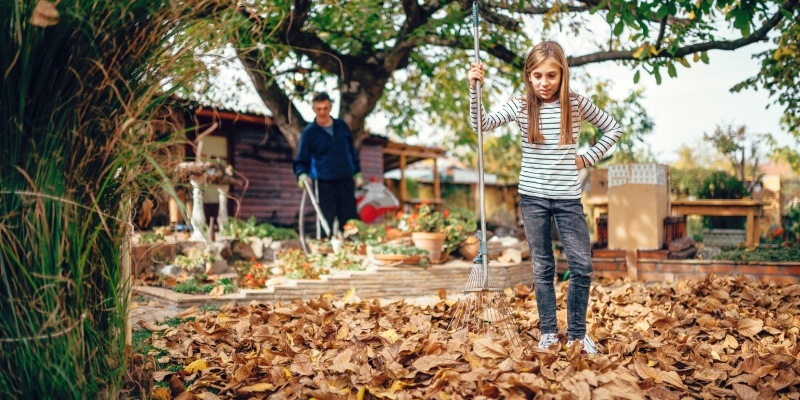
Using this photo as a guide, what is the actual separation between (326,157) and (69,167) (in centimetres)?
534

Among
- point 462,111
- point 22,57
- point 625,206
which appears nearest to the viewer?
point 22,57

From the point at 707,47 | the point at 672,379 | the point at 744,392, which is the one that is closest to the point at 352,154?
the point at 707,47

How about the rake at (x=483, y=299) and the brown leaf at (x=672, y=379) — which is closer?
the brown leaf at (x=672, y=379)

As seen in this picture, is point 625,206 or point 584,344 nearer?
point 584,344

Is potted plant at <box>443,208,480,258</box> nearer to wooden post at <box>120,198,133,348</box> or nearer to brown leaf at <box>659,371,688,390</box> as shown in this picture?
brown leaf at <box>659,371,688,390</box>

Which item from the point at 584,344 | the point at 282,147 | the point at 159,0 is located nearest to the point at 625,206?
the point at 584,344

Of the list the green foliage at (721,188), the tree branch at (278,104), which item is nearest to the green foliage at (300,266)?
the tree branch at (278,104)

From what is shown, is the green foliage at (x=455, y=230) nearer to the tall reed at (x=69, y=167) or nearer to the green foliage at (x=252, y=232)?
the green foliage at (x=252, y=232)

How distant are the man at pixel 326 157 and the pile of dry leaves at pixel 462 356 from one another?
3010mm

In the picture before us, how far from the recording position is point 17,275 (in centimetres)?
178

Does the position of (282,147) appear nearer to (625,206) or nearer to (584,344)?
(625,206)

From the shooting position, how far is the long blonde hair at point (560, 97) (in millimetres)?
3014

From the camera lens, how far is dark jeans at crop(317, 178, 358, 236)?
7309 millimetres

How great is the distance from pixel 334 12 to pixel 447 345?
613 cm
